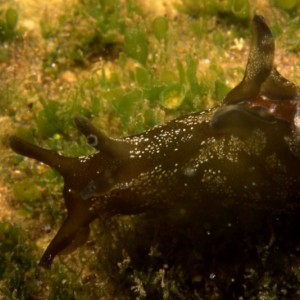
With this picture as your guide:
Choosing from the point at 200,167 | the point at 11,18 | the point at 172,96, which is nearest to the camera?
the point at 200,167

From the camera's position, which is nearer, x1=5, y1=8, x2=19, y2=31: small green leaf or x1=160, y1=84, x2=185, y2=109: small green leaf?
x1=160, y1=84, x2=185, y2=109: small green leaf

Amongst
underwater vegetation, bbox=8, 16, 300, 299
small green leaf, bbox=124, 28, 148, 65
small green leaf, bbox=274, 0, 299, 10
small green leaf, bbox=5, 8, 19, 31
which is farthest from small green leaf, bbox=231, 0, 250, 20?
small green leaf, bbox=5, 8, 19, 31

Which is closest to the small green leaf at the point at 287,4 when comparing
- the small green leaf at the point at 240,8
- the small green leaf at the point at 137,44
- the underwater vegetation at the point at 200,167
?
the small green leaf at the point at 240,8

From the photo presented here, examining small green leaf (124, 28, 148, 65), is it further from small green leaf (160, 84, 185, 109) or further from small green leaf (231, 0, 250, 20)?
small green leaf (231, 0, 250, 20)

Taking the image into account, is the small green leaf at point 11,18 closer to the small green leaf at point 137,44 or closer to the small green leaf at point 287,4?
the small green leaf at point 137,44

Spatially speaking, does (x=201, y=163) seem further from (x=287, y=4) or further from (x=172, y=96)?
(x=287, y=4)

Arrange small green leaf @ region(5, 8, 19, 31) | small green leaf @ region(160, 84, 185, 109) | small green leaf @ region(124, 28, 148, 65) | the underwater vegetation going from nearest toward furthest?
the underwater vegetation < small green leaf @ region(160, 84, 185, 109) < small green leaf @ region(124, 28, 148, 65) < small green leaf @ region(5, 8, 19, 31)

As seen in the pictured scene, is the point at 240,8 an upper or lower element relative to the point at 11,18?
upper

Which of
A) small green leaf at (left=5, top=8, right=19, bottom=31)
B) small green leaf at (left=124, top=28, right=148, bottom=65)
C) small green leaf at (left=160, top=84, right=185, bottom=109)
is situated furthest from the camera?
small green leaf at (left=5, top=8, right=19, bottom=31)

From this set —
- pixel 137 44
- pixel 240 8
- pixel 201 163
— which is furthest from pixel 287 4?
pixel 201 163
